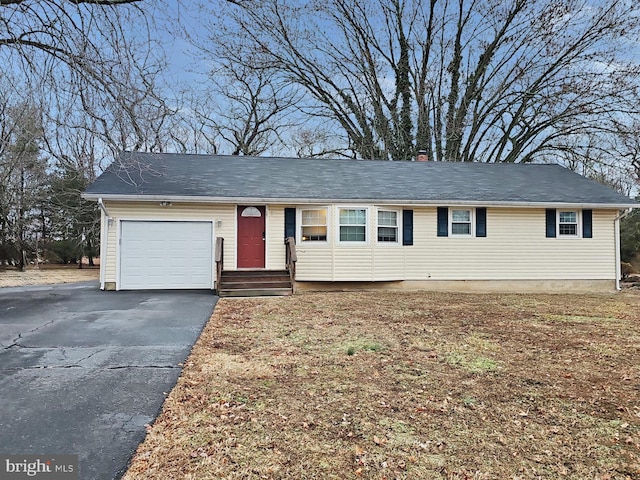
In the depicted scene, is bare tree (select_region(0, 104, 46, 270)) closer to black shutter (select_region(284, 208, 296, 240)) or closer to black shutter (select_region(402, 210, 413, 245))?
black shutter (select_region(284, 208, 296, 240))

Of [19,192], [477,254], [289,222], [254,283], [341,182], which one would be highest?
[19,192]

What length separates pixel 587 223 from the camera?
1220 centimetres

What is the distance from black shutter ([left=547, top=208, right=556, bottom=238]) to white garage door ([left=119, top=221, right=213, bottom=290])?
394 inches

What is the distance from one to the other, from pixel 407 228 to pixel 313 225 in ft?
9.03

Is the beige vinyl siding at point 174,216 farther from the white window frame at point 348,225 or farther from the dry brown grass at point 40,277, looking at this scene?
the dry brown grass at point 40,277

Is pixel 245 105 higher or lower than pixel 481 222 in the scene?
higher

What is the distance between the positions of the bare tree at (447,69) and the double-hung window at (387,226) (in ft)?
38.7

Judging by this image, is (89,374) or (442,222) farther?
(442,222)

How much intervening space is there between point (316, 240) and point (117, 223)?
5410 mm

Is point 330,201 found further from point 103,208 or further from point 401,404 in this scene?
point 401,404

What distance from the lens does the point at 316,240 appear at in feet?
37.5

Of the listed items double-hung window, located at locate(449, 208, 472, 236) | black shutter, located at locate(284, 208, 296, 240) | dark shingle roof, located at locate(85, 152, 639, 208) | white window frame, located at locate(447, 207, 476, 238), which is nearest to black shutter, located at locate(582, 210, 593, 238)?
dark shingle roof, located at locate(85, 152, 639, 208)

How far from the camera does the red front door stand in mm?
11375

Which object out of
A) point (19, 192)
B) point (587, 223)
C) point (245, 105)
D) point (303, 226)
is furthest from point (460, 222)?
point (19, 192)
